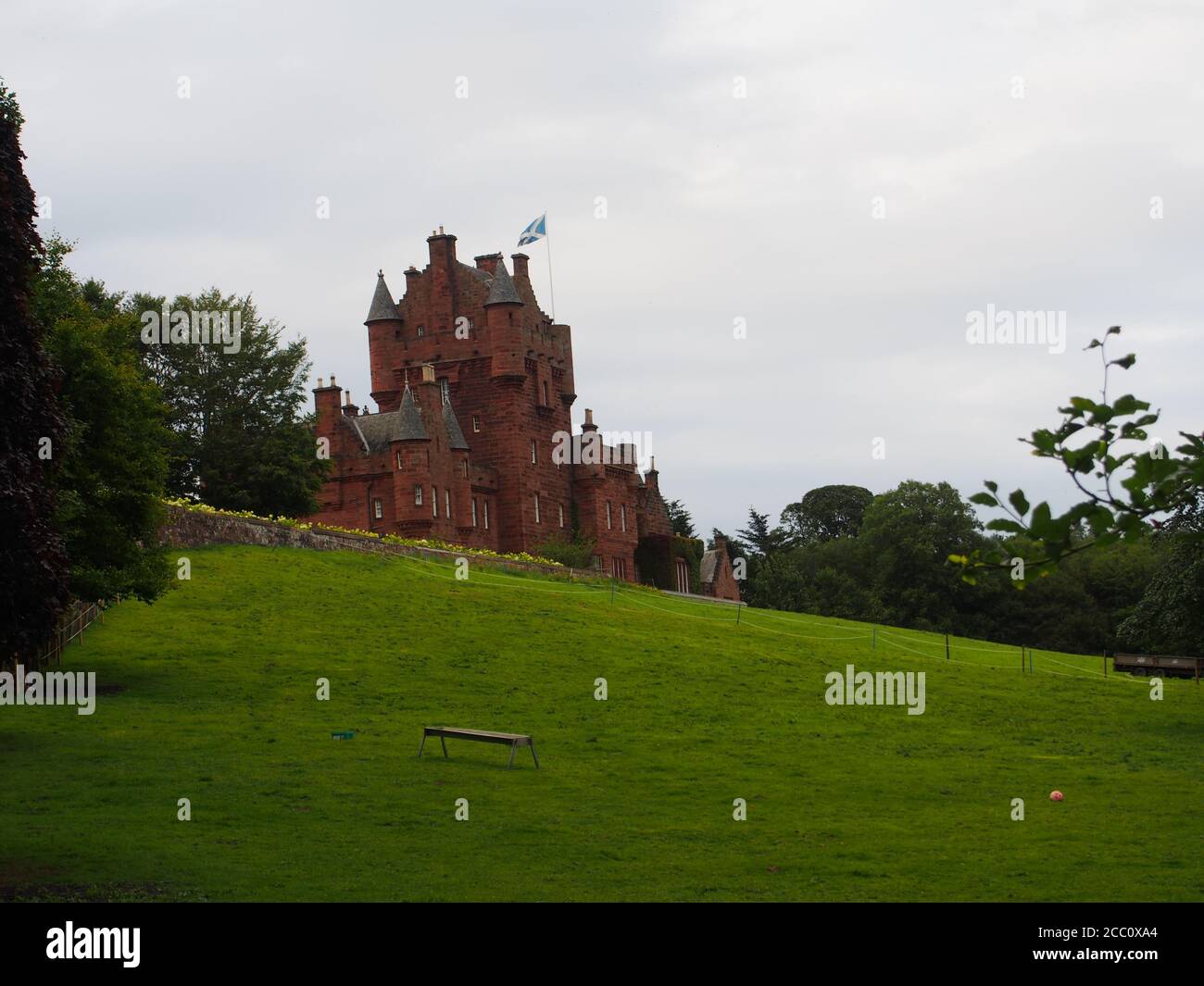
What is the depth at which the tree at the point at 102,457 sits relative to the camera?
3434 cm

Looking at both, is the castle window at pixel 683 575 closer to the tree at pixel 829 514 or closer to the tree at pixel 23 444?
the tree at pixel 829 514

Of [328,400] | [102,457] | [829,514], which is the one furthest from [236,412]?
[829,514]

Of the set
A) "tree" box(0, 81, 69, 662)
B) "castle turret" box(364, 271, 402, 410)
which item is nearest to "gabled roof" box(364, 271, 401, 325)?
"castle turret" box(364, 271, 402, 410)

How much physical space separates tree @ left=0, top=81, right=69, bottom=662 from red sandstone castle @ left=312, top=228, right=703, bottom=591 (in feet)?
162

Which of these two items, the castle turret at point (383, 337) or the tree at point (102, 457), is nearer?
the tree at point (102, 457)

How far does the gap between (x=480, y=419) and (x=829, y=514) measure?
56.8 meters

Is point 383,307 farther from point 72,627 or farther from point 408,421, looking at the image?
point 72,627

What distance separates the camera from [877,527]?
102312mm

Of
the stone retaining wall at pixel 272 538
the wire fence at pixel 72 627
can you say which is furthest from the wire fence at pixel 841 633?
the wire fence at pixel 72 627

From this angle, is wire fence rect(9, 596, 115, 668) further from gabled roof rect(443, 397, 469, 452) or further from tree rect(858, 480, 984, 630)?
tree rect(858, 480, 984, 630)

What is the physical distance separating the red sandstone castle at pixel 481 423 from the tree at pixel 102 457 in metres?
38.0

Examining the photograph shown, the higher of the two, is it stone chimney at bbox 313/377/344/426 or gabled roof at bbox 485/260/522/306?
gabled roof at bbox 485/260/522/306

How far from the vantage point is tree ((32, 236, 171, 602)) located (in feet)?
113

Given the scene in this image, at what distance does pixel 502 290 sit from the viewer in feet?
270
